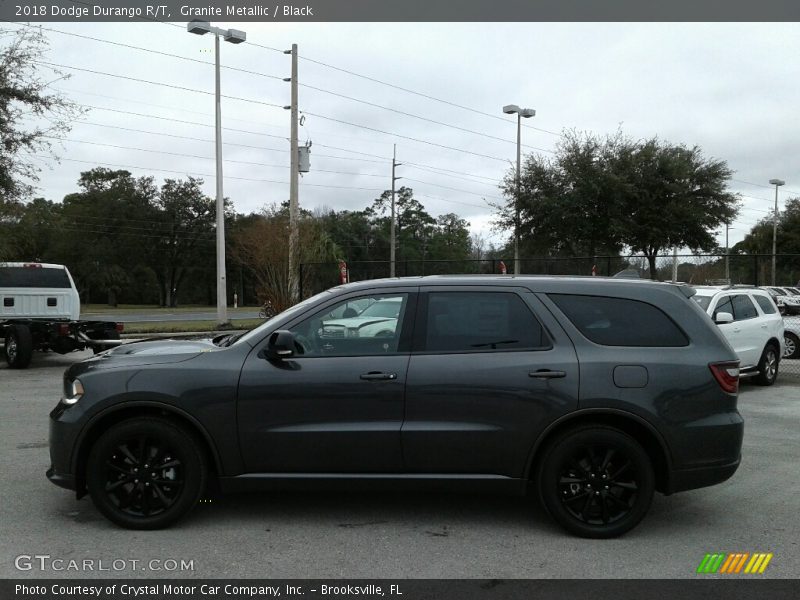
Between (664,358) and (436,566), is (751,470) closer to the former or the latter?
(664,358)

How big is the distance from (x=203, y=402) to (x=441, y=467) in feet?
5.33

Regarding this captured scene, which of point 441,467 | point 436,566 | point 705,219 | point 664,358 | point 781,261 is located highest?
point 705,219

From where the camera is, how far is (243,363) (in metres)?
4.81

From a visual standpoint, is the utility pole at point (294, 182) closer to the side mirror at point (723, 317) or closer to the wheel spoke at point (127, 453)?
the side mirror at point (723, 317)

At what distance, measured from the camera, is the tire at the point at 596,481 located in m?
4.70

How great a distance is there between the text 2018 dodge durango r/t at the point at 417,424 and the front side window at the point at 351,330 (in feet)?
0.17

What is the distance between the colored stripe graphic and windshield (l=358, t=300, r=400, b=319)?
2.49m

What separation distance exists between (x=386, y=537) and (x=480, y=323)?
5.10 ft

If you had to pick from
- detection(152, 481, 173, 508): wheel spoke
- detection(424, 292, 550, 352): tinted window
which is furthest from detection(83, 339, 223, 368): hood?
detection(424, 292, 550, 352): tinted window

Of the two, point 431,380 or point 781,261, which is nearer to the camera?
point 431,380

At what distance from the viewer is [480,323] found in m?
4.93

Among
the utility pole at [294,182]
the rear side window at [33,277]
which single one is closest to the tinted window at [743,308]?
the rear side window at [33,277]
